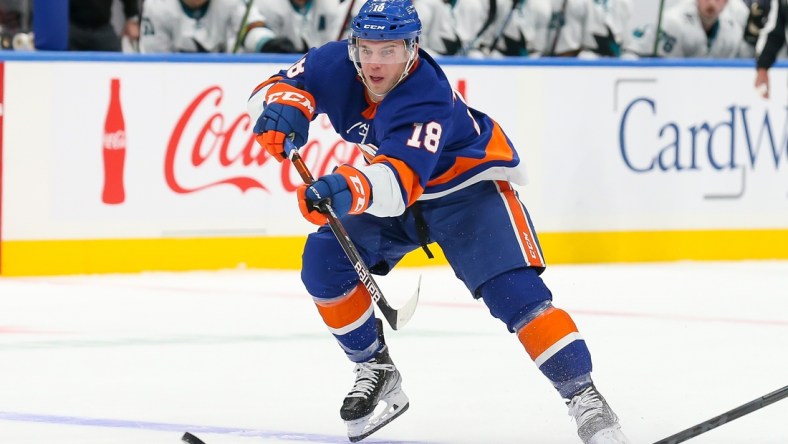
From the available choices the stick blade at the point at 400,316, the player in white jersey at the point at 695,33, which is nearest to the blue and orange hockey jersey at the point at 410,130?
the stick blade at the point at 400,316

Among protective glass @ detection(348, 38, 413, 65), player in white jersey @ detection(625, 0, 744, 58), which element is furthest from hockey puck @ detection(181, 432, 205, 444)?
player in white jersey @ detection(625, 0, 744, 58)

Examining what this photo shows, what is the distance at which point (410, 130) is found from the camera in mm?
3156

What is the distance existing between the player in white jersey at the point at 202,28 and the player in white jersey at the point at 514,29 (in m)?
1.19

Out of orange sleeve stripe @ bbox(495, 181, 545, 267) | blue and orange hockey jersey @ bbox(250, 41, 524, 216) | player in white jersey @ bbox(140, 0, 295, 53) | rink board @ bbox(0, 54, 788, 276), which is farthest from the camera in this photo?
player in white jersey @ bbox(140, 0, 295, 53)

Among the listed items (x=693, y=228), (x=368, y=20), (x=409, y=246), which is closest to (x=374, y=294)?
(x=409, y=246)

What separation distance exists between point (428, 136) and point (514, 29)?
462 centimetres

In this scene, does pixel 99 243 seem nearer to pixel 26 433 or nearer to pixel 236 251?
pixel 236 251

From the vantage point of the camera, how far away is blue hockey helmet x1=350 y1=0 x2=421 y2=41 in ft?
10.6

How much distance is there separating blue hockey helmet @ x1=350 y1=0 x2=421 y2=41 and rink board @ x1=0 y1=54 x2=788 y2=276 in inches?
132

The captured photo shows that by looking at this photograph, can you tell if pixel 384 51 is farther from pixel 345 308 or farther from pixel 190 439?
pixel 190 439

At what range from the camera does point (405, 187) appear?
309 centimetres

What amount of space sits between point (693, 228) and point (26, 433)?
4.75 m

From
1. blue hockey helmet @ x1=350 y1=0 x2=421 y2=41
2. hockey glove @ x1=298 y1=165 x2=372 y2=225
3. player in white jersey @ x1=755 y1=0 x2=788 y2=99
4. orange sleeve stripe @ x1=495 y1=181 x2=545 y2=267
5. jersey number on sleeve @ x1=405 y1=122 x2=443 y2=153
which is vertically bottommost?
player in white jersey @ x1=755 y1=0 x2=788 y2=99

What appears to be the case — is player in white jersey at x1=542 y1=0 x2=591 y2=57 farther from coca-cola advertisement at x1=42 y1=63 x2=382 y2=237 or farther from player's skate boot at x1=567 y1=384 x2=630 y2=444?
player's skate boot at x1=567 y1=384 x2=630 y2=444
